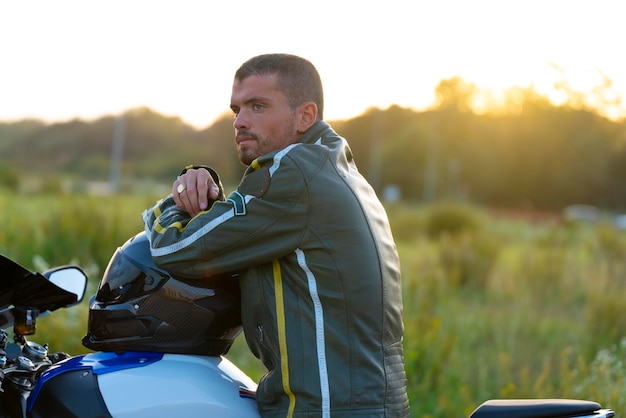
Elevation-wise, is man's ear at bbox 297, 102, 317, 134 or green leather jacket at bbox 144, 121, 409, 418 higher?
man's ear at bbox 297, 102, 317, 134

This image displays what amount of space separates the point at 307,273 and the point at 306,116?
0.56m

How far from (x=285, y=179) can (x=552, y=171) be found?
61350mm

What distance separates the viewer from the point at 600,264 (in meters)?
11.3

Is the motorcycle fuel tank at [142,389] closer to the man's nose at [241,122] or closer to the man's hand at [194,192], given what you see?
the man's hand at [194,192]

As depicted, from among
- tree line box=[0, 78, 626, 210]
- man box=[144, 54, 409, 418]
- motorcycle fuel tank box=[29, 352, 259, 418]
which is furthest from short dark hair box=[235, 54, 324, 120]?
tree line box=[0, 78, 626, 210]

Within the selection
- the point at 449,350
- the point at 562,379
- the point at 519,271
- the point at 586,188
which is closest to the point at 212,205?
the point at 562,379

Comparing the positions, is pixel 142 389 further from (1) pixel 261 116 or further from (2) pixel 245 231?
(1) pixel 261 116

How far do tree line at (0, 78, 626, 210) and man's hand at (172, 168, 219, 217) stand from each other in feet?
164

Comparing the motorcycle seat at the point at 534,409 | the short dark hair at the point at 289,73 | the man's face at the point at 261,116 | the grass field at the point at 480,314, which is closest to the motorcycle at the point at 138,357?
the motorcycle seat at the point at 534,409

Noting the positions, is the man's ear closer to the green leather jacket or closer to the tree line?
the green leather jacket

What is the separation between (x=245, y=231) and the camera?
2.41m

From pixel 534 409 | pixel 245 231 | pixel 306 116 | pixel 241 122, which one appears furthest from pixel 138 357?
pixel 534 409

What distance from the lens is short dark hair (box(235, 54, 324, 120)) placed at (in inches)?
105

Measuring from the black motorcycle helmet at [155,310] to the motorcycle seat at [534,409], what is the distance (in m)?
0.79
